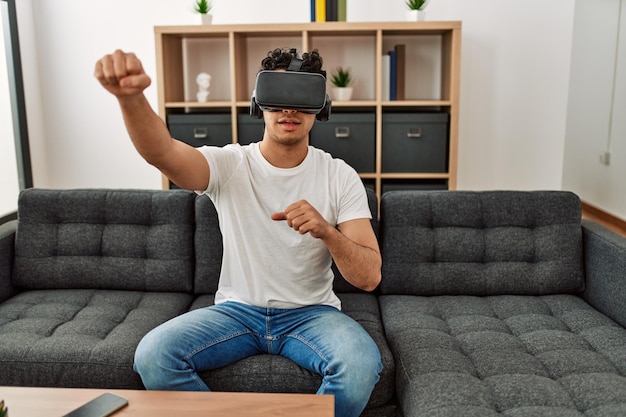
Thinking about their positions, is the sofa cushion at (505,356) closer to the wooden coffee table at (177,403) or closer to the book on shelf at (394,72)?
the wooden coffee table at (177,403)

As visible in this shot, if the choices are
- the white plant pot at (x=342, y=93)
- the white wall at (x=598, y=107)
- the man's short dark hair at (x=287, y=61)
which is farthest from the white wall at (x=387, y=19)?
the man's short dark hair at (x=287, y=61)

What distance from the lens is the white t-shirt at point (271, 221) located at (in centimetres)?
172

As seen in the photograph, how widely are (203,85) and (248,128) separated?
15.9 inches

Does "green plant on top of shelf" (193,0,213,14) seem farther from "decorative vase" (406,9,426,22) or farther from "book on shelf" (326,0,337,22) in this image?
"decorative vase" (406,9,426,22)

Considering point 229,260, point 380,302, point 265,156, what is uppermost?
point 265,156

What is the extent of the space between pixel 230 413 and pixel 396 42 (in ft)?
8.52

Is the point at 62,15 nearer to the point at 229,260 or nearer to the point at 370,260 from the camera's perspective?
the point at 229,260

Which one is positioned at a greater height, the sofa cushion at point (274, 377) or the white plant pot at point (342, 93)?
the white plant pot at point (342, 93)

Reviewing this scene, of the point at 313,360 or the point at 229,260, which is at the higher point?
the point at 229,260

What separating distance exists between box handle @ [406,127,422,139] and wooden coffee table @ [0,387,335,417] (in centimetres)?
201

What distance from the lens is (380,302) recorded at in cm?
209

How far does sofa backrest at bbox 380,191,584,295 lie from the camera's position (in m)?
2.10

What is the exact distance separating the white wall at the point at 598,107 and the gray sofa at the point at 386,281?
2.24 metres

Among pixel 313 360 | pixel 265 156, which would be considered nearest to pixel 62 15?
pixel 265 156
